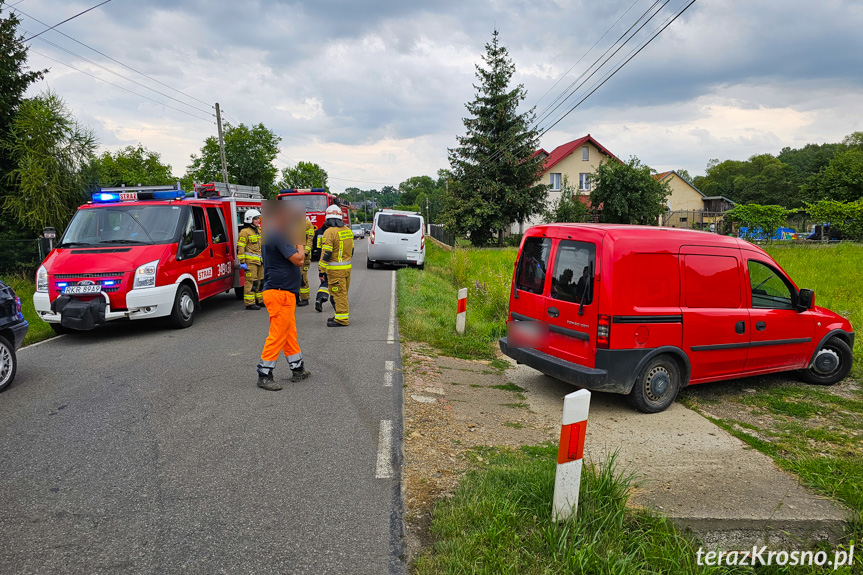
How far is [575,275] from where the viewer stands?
5.50 meters

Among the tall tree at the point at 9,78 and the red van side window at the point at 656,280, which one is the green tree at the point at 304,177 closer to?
the tall tree at the point at 9,78

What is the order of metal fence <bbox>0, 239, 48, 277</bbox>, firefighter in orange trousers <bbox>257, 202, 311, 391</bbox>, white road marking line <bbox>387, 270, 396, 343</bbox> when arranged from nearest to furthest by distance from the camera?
1. firefighter in orange trousers <bbox>257, 202, 311, 391</bbox>
2. white road marking line <bbox>387, 270, 396, 343</bbox>
3. metal fence <bbox>0, 239, 48, 277</bbox>

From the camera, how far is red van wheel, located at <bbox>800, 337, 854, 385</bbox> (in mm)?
6734

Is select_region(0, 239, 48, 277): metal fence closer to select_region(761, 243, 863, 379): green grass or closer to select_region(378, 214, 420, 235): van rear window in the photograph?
select_region(378, 214, 420, 235): van rear window

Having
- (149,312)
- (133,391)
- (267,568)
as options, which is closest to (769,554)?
→ (267,568)

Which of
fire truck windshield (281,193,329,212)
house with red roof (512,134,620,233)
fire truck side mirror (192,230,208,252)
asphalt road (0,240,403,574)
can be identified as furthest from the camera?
house with red roof (512,134,620,233)

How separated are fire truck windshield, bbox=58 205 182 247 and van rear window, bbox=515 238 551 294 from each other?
6.09 metres

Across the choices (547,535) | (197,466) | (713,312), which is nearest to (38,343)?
(197,466)

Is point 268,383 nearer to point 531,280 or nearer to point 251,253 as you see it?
point 531,280

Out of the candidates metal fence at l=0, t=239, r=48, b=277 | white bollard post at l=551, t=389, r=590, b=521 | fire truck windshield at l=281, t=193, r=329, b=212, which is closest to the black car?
white bollard post at l=551, t=389, r=590, b=521

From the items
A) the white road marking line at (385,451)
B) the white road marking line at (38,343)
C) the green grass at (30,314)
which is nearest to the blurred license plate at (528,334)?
the white road marking line at (385,451)

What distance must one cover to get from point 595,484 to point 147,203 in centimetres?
893

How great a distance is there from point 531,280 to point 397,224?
13935mm

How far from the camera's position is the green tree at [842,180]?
43.5m
